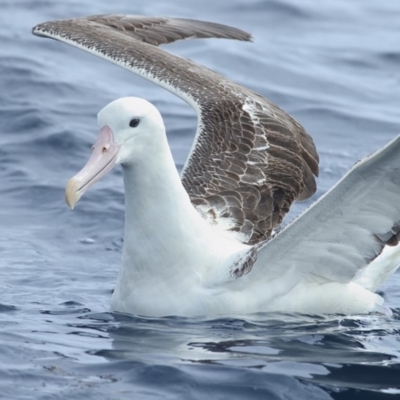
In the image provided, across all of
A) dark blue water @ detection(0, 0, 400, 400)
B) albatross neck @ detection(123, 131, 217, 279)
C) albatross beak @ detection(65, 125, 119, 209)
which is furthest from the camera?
albatross neck @ detection(123, 131, 217, 279)

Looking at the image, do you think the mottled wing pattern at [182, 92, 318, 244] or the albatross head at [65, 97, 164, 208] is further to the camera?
the mottled wing pattern at [182, 92, 318, 244]

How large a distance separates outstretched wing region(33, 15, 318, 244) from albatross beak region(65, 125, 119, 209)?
1.52 m

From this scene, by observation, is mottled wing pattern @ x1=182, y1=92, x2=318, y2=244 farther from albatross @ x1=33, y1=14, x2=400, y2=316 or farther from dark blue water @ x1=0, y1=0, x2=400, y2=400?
dark blue water @ x1=0, y1=0, x2=400, y2=400

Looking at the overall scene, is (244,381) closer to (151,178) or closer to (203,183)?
(151,178)

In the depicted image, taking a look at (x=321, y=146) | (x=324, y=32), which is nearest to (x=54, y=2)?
(x=324, y=32)

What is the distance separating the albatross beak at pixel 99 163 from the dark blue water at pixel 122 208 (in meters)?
1.07

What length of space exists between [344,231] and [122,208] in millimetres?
4079

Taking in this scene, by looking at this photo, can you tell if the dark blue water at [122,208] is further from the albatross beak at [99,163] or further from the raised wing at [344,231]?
the albatross beak at [99,163]

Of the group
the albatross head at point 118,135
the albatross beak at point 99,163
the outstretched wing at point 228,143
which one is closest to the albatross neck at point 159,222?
the albatross head at point 118,135

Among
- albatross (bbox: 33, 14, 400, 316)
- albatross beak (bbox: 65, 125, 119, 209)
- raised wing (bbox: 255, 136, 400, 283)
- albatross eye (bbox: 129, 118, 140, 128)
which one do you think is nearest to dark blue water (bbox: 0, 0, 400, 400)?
albatross (bbox: 33, 14, 400, 316)

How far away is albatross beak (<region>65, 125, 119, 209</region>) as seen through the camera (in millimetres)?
8125

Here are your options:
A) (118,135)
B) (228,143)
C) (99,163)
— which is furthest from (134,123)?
(228,143)

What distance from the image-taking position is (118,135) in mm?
8352

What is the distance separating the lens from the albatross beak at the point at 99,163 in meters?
8.12
